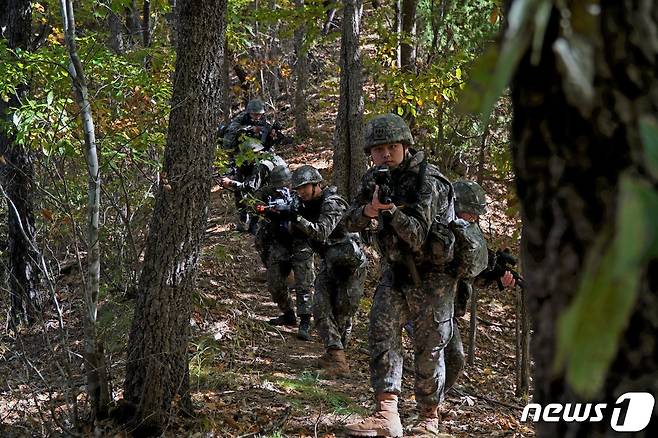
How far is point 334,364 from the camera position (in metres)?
7.27

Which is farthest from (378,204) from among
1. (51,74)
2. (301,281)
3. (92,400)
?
(301,281)

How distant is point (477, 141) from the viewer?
1162cm

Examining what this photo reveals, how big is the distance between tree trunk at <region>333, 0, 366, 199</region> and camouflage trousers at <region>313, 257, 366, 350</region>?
3558 millimetres

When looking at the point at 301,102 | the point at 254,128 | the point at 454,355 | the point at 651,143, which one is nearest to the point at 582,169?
the point at 651,143

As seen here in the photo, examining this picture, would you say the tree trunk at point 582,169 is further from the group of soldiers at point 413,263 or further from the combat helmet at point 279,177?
the combat helmet at point 279,177

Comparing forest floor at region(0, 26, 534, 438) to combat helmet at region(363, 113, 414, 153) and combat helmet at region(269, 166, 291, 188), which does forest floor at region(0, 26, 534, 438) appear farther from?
combat helmet at region(363, 113, 414, 153)

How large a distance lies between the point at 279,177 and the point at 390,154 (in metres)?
4.01

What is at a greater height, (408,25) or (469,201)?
(408,25)

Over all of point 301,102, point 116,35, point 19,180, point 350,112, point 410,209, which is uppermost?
point 116,35

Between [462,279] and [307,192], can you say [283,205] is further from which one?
[462,279]

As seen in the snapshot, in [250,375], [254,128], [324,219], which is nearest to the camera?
[250,375]

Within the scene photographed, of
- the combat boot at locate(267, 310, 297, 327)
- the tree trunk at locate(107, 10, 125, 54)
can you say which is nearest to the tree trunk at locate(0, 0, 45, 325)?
the combat boot at locate(267, 310, 297, 327)

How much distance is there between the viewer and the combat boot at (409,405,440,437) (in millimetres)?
5279

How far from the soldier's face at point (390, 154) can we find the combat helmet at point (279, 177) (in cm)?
387
